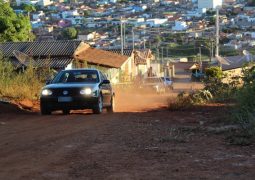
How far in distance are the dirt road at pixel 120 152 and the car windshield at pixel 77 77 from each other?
4.58 metres

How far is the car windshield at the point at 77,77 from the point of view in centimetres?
1772

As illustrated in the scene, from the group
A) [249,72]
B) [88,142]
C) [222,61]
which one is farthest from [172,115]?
[222,61]

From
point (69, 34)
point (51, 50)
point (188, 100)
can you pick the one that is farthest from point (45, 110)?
point (69, 34)

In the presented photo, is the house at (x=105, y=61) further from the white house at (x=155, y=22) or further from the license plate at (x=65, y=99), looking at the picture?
the white house at (x=155, y=22)

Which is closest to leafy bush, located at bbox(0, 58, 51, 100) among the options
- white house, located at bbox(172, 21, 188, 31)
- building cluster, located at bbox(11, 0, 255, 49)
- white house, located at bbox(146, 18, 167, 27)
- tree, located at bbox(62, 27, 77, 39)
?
building cluster, located at bbox(11, 0, 255, 49)

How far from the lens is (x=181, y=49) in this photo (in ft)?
287

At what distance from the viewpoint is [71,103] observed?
1647 cm

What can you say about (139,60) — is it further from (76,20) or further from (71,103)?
(71,103)

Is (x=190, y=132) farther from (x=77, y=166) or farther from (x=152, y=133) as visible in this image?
(x=77, y=166)

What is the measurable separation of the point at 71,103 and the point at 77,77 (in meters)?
1.61

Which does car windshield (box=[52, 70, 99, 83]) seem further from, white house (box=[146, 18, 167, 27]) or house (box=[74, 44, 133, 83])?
white house (box=[146, 18, 167, 27])

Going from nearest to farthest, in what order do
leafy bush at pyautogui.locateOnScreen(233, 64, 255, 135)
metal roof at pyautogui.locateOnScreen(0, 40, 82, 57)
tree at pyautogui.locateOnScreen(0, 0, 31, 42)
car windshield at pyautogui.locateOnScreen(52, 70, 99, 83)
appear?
leafy bush at pyautogui.locateOnScreen(233, 64, 255, 135) < car windshield at pyautogui.locateOnScreen(52, 70, 99, 83) < metal roof at pyautogui.locateOnScreen(0, 40, 82, 57) < tree at pyautogui.locateOnScreen(0, 0, 31, 42)

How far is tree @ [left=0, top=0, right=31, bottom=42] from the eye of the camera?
1813 inches

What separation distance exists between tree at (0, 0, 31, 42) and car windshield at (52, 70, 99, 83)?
1134 inches
